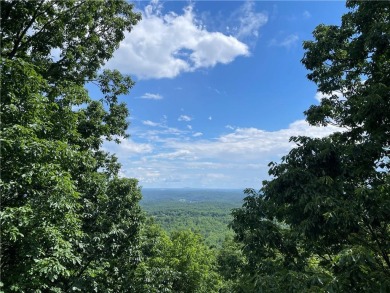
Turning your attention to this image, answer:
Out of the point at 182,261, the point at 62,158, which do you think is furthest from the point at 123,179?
the point at 182,261

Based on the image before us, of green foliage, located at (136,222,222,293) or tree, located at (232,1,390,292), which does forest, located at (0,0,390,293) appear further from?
green foliage, located at (136,222,222,293)

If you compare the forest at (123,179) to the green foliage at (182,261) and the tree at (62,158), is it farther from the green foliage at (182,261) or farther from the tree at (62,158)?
the green foliage at (182,261)

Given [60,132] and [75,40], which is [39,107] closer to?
[60,132]

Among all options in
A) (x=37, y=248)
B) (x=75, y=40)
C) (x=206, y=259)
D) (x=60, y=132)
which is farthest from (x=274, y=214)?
(x=206, y=259)

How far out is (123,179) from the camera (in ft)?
51.8

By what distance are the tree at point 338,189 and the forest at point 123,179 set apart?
37 millimetres

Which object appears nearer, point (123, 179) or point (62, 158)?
point (62, 158)

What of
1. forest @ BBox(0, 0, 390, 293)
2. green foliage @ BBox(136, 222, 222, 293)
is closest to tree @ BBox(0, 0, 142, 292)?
forest @ BBox(0, 0, 390, 293)

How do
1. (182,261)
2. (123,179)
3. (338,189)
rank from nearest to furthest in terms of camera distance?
(338,189), (123,179), (182,261)

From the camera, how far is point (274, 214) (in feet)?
33.6

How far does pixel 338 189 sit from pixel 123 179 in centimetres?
1114

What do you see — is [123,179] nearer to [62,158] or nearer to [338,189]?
[62,158]

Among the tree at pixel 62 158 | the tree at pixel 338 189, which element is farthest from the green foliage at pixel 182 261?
the tree at pixel 338 189

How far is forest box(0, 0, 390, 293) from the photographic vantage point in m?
7.00
